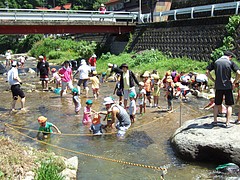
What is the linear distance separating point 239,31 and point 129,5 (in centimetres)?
3518

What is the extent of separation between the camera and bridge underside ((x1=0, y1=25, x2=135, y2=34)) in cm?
2827

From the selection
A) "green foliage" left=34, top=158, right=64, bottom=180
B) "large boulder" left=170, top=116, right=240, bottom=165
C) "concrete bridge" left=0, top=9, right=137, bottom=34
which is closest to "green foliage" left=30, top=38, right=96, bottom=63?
"concrete bridge" left=0, top=9, right=137, bottom=34

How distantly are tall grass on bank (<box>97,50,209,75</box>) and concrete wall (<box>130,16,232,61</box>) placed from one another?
796mm

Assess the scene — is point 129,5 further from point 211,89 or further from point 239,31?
point 211,89

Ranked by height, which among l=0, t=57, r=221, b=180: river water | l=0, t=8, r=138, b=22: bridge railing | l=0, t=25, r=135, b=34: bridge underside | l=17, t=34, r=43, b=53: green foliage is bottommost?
l=0, t=57, r=221, b=180: river water

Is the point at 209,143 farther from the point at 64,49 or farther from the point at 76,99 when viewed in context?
the point at 64,49

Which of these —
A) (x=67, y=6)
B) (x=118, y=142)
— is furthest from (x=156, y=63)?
(x=67, y=6)

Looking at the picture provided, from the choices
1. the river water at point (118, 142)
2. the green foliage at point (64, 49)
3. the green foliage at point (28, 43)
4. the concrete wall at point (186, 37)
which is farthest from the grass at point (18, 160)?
the green foliage at point (28, 43)

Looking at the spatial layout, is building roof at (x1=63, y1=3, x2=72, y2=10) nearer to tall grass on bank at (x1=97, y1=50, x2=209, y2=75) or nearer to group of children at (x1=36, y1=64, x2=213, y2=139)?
tall grass on bank at (x1=97, y1=50, x2=209, y2=75)

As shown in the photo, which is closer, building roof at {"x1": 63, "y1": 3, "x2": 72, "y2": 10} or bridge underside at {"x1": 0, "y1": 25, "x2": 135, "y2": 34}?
bridge underside at {"x1": 0, "y1": 25, "x2": 135, "y2": 34}

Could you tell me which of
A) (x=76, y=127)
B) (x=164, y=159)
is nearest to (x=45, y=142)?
(x=76, y=127)

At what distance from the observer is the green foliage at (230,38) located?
21.1m

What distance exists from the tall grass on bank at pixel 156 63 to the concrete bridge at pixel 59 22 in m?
3.61

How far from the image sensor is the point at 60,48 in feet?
155
